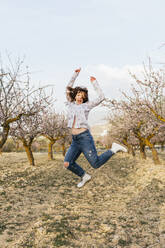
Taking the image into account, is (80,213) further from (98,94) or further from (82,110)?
(98,94)

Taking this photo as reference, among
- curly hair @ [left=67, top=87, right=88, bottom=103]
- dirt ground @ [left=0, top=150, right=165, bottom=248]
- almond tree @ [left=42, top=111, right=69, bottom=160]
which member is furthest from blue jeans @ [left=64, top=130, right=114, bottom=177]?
almond tree @ [left=42, top=111, right=69, bottom=160]

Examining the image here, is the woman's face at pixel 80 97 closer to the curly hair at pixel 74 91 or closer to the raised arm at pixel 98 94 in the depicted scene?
the curly hair at pixel 74 91

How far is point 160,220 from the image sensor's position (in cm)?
605

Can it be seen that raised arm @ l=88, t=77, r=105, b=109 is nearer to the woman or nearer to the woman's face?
the woman

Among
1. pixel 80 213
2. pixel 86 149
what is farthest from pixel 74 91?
pixel 80 213

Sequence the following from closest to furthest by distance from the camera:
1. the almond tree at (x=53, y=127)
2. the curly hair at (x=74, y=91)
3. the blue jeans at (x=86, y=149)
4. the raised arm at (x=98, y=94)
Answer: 1. the blue jeans at (x=86, y=149)
2. the raised arm at (x=98, y=94)
3. the curly hair at (x=74, y=91)
4. the almond tree at (x=53, y=127)

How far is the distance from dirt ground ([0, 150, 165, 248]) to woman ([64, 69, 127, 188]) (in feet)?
4.93

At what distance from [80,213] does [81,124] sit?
306cm

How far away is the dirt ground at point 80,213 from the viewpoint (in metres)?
4.56

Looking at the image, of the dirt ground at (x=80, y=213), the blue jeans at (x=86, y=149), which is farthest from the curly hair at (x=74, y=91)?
the dirt ground at (x=80, y=213)

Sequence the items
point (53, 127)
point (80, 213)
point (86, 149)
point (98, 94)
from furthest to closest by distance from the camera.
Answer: point (53, 127) → point (80, 213) → point (98, 94) → point (86, 149)

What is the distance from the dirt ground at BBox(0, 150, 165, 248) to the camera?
4.56 meters

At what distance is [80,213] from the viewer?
627 cm

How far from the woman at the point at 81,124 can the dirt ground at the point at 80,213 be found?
1502mm
